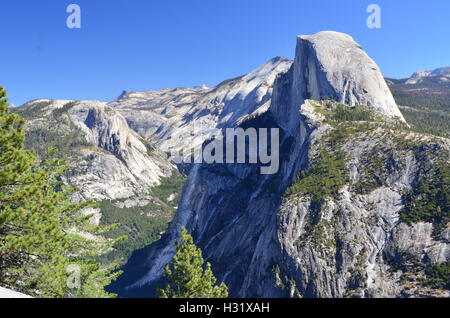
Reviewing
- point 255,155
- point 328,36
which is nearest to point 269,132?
point 255,155

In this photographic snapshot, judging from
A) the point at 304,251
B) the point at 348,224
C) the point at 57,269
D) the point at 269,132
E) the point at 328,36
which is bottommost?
the point at 304,251

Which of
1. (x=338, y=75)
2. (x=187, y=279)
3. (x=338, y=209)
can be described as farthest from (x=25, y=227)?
(x=338, y=75)

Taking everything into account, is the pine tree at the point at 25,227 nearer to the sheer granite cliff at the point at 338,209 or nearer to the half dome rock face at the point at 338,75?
the sheer granite cliff at the point at 338,209

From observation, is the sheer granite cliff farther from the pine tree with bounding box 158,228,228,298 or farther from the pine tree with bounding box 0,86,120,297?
the pine tree with bounding box 0,86,120,297

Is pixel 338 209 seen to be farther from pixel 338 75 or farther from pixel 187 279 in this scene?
pixel 338 75

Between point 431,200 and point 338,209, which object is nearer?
point 431,200
